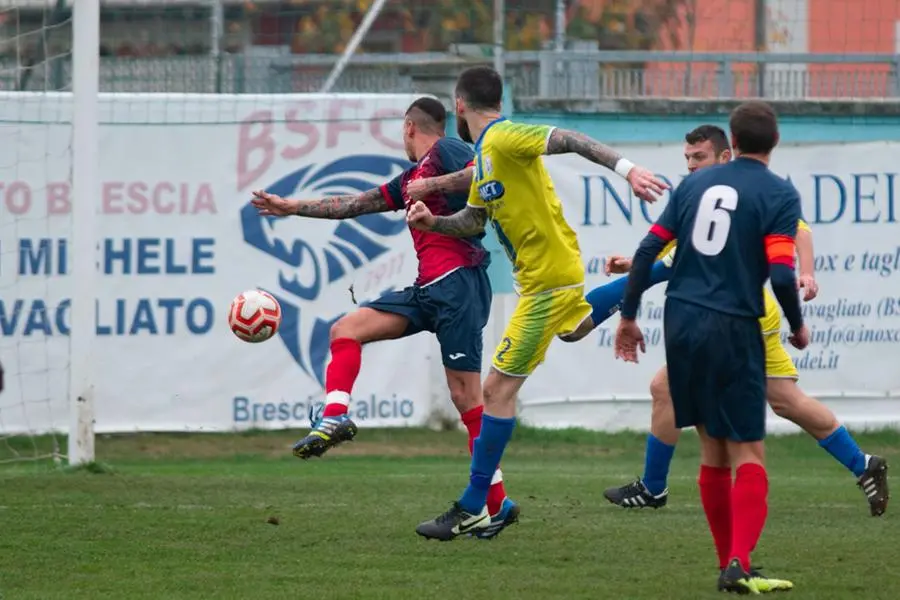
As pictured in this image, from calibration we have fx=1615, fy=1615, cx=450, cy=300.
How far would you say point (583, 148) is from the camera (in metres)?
7.35

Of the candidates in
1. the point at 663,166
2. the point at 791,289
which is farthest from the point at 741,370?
the point at 663,166

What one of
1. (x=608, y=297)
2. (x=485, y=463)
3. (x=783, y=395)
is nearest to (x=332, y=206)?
(x=608, y=297)

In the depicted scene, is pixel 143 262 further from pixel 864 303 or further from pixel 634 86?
pixel 864 303

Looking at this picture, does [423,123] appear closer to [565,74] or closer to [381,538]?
[381,538]

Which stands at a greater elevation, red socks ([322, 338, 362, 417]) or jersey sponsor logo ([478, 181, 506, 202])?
jersey sponsor logo ([478, 181, 506, 202])

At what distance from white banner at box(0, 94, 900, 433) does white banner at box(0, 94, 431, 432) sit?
0.7 inches

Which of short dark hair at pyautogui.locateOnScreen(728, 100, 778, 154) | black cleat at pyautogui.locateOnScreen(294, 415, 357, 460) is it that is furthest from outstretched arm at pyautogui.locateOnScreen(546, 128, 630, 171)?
black cleat at pyautogui.locateOnScreen(294, 415, 357, 460)

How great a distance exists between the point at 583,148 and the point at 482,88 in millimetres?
813

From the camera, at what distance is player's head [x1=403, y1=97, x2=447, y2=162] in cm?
856

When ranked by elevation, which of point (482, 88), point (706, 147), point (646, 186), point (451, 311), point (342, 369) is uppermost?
point (482, 88)

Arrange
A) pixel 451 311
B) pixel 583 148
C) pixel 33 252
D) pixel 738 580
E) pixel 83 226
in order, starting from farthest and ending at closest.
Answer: pixel 33 252
pixel 83 226
pixel 451 311
pixel 583 148
pixel 738 580

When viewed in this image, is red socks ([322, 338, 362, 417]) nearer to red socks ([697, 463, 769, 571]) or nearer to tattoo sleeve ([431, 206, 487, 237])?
tattoo sleeve ([431, 206, 487, 237])

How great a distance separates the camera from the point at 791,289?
20.4ft

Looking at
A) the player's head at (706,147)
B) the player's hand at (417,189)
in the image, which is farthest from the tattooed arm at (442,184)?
the player's head at (706,147)
